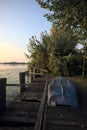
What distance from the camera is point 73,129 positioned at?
8.10m

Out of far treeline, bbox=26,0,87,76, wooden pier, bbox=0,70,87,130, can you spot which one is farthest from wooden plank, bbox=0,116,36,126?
far treeline, bbox=26,0,87,76

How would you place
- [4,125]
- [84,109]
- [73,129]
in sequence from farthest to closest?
[84,109], [4,125], [73,129]

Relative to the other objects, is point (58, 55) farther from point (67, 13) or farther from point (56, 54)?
point (67, 13)

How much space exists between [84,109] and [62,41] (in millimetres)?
23684

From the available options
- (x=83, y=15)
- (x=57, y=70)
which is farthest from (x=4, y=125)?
(x=57, y=70)

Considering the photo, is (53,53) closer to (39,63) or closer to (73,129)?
(39,63)

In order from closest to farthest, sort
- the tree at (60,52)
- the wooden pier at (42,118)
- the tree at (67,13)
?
the wooden pier at (42,118) → the tree at (67,13) → the tree at (60,52)

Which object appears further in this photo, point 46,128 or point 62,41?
point 62,41

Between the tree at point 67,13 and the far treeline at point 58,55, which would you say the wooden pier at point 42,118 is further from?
the far treeline at point 58,55

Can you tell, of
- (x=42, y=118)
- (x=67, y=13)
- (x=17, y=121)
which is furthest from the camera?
(x=67, y=13)

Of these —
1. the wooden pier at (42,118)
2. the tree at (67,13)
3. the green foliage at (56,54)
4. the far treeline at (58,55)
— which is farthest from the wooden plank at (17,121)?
the green foliage at (56,54)

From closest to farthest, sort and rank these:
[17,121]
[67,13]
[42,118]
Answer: [42,118], [17,121], [67,13]

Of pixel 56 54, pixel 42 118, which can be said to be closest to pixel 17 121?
pixel 42 118

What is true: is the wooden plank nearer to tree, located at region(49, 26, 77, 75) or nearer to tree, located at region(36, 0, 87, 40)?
tree, located at region(36, 0, 87, 40)
